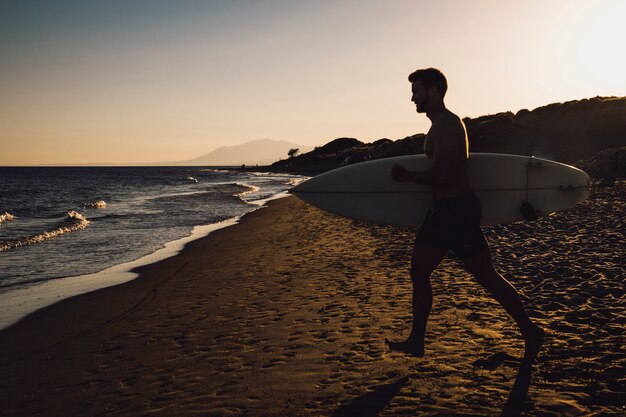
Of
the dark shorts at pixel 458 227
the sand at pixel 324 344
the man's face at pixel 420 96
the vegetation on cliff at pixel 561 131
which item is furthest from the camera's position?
the vegetation on cliff at pixel 561 131

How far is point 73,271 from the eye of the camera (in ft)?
32.7

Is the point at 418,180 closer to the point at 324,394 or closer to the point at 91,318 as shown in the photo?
the point at 324,394

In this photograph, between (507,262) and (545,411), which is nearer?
(545,411)

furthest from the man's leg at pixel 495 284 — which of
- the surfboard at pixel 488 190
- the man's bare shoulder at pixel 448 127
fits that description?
the surfboard at pixel 488 190

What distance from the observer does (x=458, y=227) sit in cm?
373

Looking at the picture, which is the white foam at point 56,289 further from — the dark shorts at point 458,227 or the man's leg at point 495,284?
the man's leg at point 495,284

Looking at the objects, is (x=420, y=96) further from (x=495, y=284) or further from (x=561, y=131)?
(x=561, y=131)

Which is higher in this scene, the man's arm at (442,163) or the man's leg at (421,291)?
the man's arm at (442,163)

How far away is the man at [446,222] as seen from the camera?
12.3 feet

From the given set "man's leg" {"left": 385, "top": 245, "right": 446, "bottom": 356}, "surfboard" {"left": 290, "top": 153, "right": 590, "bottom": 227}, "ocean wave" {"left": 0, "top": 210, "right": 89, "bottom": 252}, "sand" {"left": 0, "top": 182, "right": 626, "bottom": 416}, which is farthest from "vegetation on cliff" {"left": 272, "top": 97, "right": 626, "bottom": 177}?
"man's leg" {"left": 385, "top": 245, "right": 446, "bottom": 356}

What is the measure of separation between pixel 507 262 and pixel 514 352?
13.1ft

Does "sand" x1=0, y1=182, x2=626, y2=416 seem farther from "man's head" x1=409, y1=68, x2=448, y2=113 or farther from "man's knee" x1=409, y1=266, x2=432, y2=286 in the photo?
"man's head" x1=409, y1=68, x2=448, y2=113

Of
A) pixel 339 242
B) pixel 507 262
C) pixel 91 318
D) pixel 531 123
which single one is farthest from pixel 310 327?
pixel 531 123

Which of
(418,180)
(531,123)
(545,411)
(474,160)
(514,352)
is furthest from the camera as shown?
(531,123)
